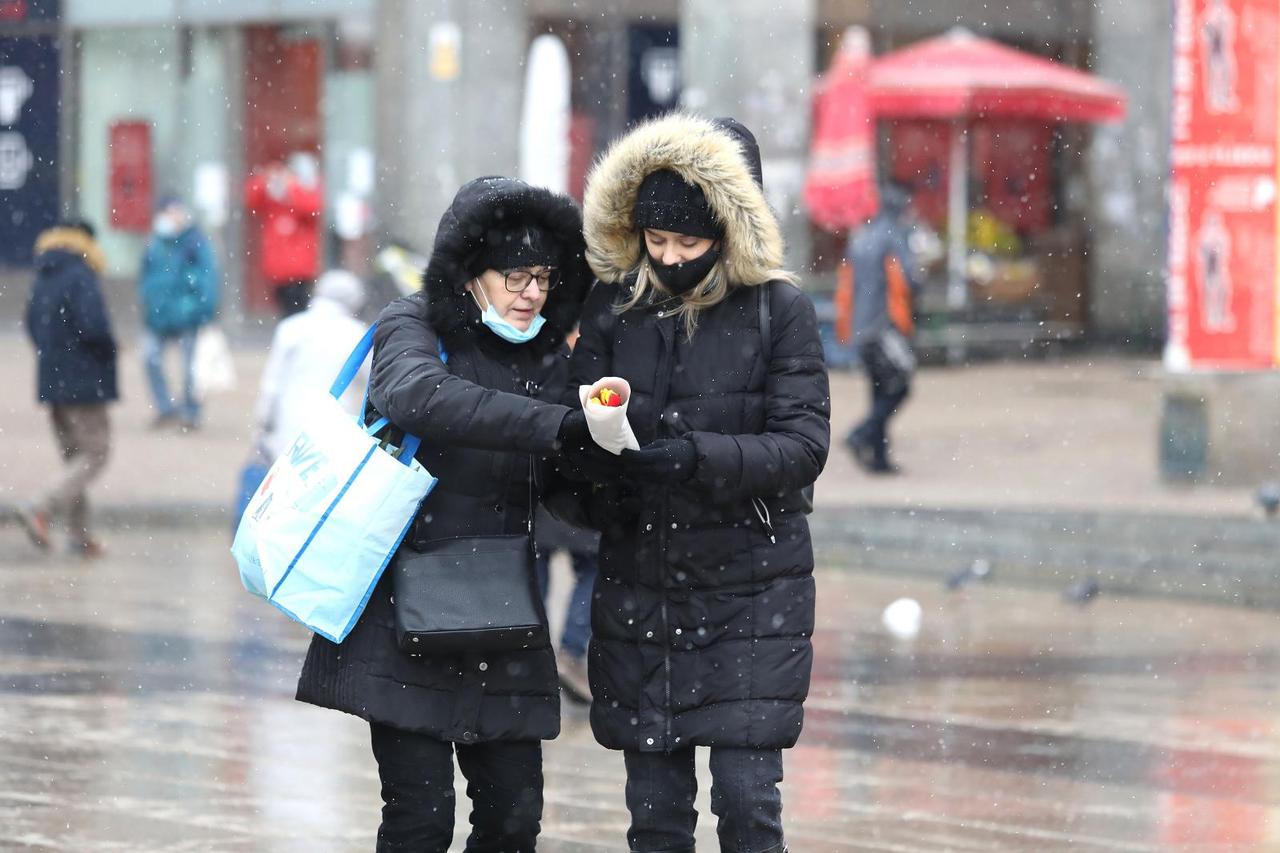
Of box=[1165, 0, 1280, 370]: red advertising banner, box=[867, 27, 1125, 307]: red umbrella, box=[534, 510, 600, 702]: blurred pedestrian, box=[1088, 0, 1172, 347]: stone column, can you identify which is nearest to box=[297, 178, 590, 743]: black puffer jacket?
box=[534, 510, 600, 702]: blurred pedestrian

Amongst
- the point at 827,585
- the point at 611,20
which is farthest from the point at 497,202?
the point at 611,20

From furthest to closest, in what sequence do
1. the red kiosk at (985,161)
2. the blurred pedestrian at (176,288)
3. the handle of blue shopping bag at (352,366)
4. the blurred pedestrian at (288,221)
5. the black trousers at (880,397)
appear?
1. the blurred pedestrian at (288,221)
2. the red kiosk at (985,161)
3. the blurred pedestrian at (176,288)
4. the black trousers at (880,397)
5. the handle of blue shopping bag at (352,366)

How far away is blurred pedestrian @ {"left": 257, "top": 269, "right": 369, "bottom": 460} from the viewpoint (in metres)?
10.2

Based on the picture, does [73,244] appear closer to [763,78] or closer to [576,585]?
[576,585]

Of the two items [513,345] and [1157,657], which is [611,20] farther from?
[513,345]

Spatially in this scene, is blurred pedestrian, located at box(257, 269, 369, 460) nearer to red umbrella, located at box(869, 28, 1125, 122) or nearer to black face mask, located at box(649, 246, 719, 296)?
black face mask, located at box(649, 246, 719, 296)

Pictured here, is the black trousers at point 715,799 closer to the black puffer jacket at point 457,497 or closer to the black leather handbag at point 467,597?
the black puffer jacket at point 457,497

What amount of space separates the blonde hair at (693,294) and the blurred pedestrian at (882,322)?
34.8ft

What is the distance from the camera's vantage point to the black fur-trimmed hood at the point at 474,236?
470cm

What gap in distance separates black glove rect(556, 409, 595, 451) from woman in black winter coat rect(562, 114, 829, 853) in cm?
19

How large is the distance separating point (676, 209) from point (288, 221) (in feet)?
70.7

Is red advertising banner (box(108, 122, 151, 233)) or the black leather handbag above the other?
red advertising banner (box(108, 122, 151, 233))

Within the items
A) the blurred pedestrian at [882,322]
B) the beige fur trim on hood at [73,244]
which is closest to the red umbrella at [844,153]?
the blurred pedestrian at [882,322]

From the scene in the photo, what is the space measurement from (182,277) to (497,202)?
14403 millimetres
